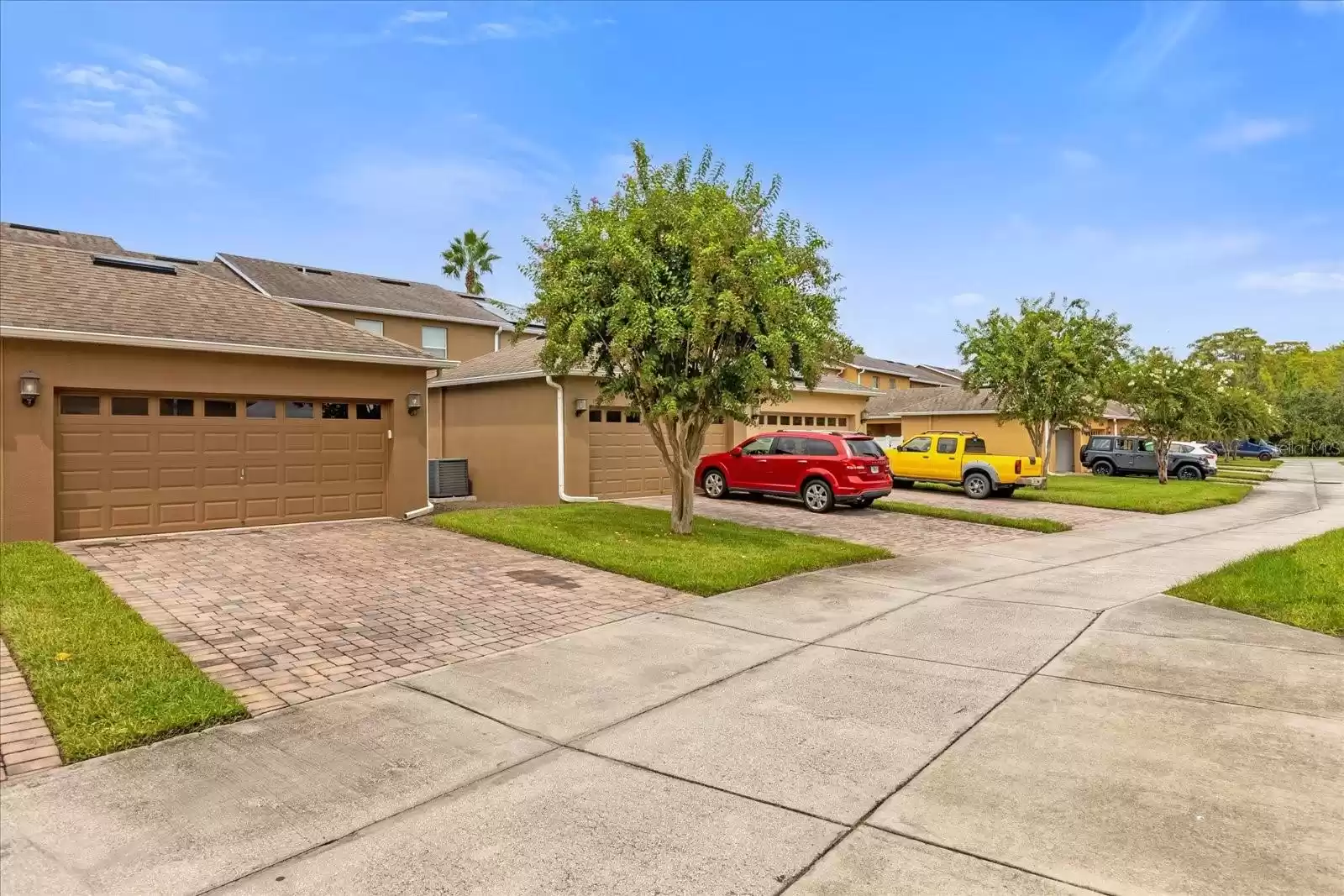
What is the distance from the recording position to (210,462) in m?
12.4

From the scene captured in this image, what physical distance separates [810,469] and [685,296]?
7351mm

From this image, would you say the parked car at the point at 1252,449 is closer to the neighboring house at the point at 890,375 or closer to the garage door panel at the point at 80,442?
the neighboring house at the point at 890,375

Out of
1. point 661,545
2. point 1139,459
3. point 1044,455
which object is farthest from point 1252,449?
point 661,545

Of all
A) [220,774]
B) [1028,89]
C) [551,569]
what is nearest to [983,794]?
[220,774]

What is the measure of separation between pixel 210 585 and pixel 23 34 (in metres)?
10.9

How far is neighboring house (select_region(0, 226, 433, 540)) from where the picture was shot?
35.7ft

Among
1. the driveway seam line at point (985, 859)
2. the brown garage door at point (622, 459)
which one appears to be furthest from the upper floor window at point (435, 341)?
the driveway seam line at point (985, 859)

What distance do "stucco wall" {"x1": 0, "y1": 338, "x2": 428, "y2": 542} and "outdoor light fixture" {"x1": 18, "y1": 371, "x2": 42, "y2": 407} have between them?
58 millimetres

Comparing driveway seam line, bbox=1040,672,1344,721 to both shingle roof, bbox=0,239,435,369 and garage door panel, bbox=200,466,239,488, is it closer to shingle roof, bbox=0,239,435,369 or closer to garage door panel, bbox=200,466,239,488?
shingle roof, bbox=0,239,435,369

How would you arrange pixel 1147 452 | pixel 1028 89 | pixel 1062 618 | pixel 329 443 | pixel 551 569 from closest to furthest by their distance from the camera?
pixel 1062 618 → pixel 551 569 → pixel 329 443 → pixel 1028 89 → pixel 1147 452

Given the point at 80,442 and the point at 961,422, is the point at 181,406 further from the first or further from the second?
the point at 961,422

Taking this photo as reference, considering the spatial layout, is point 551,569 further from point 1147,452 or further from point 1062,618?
point 1147,452

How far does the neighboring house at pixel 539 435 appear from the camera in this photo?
Answer: 16984mm

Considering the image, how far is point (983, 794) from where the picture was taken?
3795 mm
